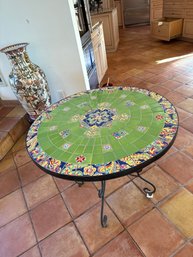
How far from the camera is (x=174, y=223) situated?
3.91ft

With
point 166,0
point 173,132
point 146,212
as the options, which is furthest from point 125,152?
point 166,0

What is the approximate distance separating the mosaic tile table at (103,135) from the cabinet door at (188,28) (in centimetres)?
353

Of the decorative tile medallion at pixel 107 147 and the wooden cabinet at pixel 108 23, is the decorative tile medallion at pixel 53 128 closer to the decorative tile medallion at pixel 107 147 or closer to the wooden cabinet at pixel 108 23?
the decorative tile medallion at pixel 107 147

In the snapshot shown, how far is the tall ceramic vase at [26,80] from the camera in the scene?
1.82 metres

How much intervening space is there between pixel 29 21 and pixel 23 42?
23 centimetres

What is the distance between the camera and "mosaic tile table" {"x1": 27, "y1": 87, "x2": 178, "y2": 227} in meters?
0.80

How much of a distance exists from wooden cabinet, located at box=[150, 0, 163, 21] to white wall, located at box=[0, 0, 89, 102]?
3418mm

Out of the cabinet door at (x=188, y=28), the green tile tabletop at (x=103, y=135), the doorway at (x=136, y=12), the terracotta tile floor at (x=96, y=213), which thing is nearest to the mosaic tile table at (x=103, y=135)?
the green tile tabletop at (x=103, y=135)

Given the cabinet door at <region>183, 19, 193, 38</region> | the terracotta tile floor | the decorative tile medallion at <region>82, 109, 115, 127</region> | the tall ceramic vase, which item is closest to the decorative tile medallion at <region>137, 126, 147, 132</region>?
the decorative tile medallion at <region>82, 109, 115, 127</region>

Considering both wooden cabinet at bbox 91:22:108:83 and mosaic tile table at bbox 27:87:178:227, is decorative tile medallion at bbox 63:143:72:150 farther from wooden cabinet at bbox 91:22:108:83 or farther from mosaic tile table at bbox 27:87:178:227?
wooden cabinet at bbox 91:22:108:83

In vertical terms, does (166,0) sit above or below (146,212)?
above

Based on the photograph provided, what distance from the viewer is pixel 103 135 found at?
37.8 inches

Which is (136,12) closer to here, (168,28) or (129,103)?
(168,28)

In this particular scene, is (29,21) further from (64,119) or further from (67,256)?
(67,256)
